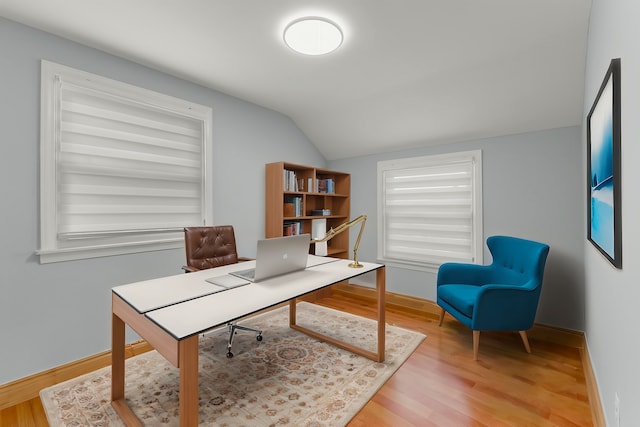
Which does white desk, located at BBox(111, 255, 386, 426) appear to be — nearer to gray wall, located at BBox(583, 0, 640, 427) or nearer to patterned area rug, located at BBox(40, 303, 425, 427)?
patterned area rug, located at BBox(40, 303, 425, 427)

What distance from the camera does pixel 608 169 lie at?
1234 mm

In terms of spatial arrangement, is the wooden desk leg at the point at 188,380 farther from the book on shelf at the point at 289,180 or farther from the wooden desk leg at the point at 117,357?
the book on shelf at the point at 289,180

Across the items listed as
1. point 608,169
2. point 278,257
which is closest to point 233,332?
point 278,257

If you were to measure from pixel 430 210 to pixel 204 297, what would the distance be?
2900mm

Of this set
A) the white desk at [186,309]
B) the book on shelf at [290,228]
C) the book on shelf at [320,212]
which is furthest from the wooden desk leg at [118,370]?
the book on shelf at [320,212]

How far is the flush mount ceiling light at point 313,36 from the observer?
1.98 meters

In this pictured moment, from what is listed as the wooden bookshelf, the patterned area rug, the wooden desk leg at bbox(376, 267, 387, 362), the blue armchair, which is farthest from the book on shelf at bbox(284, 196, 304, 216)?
the blue armchair

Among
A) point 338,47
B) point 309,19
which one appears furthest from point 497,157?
point 309,19

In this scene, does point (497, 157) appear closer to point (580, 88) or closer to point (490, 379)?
point (580, 88)

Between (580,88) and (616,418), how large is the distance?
2.40 metres

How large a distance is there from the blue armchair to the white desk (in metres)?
1.07

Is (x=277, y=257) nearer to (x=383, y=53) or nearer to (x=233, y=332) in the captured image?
(x=233, y=332)

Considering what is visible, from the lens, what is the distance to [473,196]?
3318 millimetres

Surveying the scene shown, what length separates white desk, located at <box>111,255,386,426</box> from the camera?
3.94 ft
